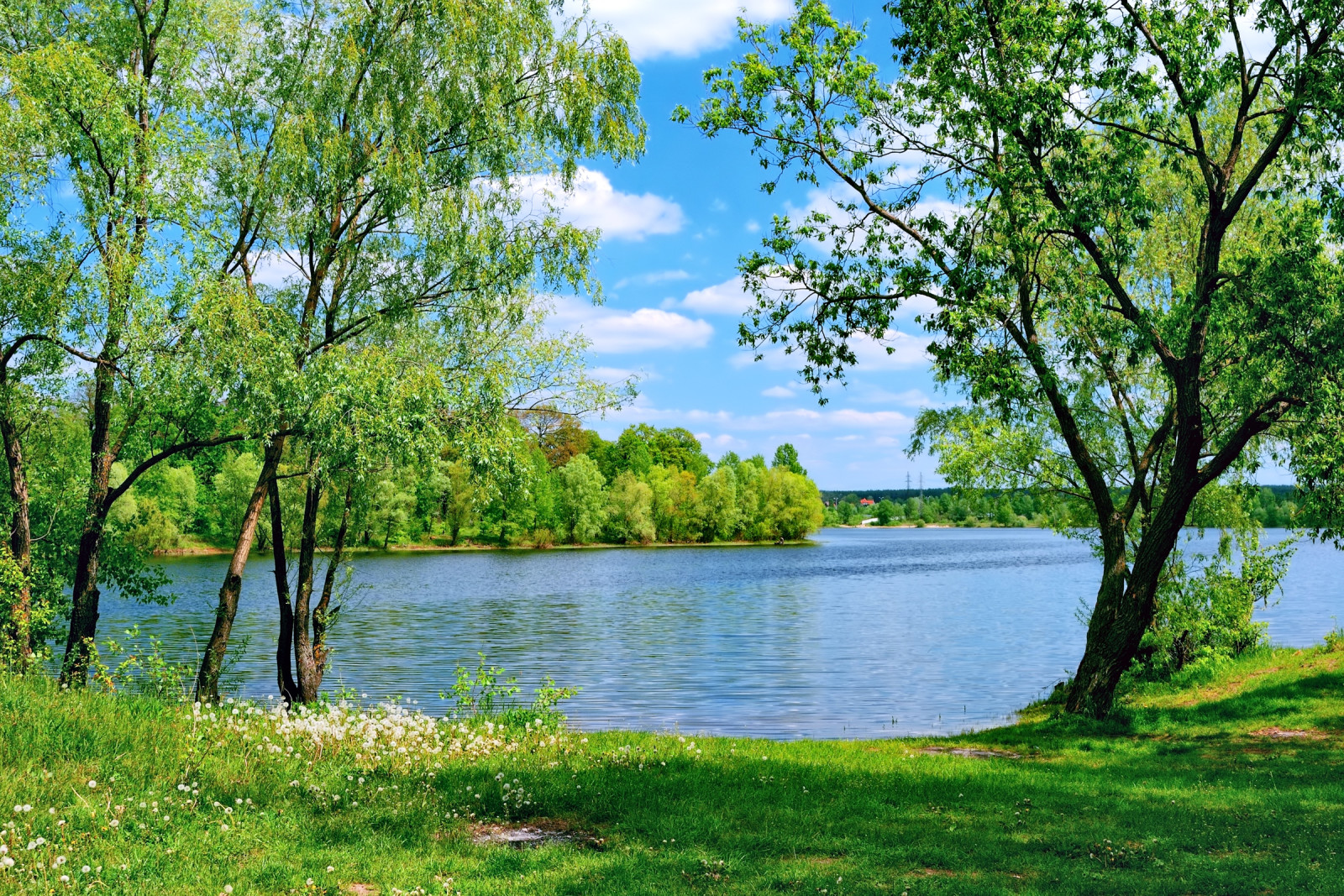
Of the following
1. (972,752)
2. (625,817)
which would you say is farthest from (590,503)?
(625,817)

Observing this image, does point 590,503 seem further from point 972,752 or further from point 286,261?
point 972,752

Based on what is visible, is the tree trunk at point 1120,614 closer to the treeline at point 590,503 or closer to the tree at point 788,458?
the treeline at point 590,503

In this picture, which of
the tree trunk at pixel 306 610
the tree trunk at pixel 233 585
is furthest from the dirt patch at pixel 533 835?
the tree trunk at pixel 306 610

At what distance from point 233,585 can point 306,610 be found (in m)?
1.89

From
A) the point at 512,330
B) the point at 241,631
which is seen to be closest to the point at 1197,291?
the point at 512,330

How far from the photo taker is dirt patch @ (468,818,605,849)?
838 cm

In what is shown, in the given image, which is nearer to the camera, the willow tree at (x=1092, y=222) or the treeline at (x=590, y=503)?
the willow tree at (x=1092, y=222)

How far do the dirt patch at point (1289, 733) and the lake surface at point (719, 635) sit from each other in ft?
20.5

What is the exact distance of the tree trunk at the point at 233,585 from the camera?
17.7 meters

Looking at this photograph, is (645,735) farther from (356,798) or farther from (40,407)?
(40,407)

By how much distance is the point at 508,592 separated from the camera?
56.2 metres

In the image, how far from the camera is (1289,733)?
52.0 feet

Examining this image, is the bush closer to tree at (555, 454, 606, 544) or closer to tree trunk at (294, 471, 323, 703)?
tree trunk at (294, 471, 323, 703)

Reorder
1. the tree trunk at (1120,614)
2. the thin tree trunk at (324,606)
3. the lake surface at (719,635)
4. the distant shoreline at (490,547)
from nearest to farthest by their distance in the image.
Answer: the tree trunk at (1120,614) → the thin tree trunk at (324,606) → the lake surface at (719,635) → the distant shoreline at (490,547)
